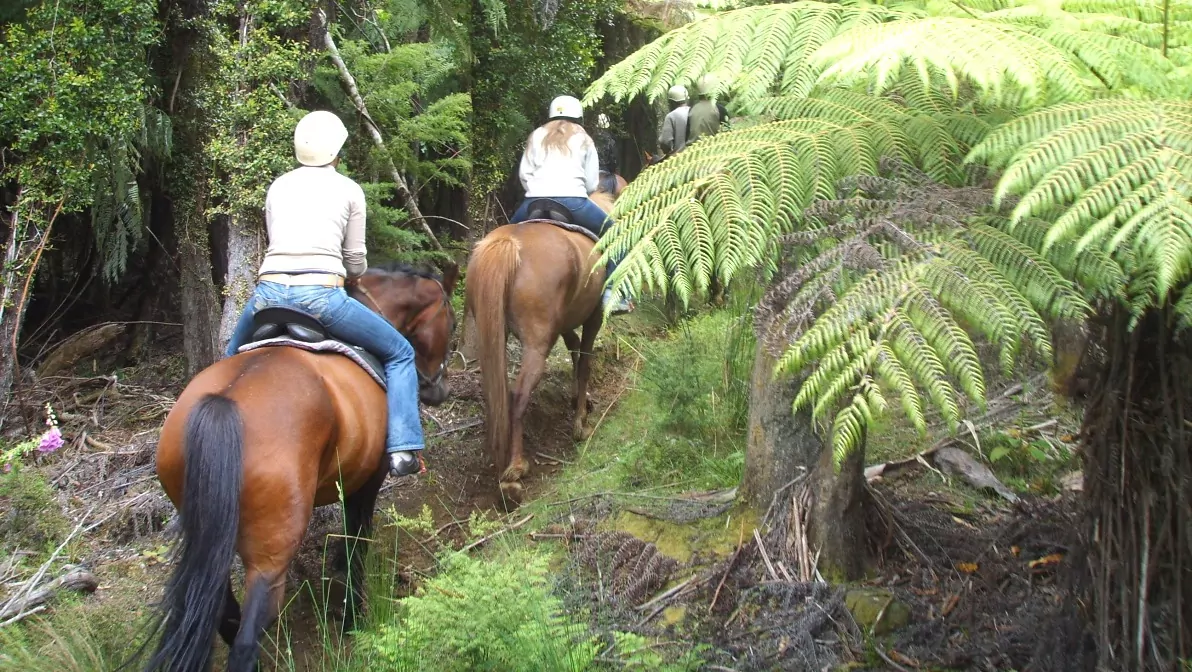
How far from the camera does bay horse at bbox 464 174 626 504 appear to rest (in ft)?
21.4

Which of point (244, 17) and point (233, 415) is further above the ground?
point (244, 17)

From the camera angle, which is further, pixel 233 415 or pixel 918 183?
pixel 233 415

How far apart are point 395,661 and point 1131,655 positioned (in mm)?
2623

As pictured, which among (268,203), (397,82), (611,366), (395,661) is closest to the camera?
(395,661)

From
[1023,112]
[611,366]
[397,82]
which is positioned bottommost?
[611,366]

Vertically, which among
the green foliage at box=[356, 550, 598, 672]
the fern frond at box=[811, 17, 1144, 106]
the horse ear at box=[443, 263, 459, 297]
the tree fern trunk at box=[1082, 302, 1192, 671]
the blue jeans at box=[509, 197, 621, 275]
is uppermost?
the fern frond at box=[811, 17, 1144, 106]

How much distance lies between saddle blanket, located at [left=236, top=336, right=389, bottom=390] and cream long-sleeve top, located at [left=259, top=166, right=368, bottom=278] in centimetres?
41

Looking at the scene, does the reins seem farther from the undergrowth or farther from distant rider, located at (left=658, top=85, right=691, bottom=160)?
distant rider, located at (left=658, top=85, right=691, bottom=160)

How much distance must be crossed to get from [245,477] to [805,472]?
8.21ft

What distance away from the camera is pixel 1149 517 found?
3.06m

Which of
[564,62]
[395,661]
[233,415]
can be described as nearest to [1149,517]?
[395,661]

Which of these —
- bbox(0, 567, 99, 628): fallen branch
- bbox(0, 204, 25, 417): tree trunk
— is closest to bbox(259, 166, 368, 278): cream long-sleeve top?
bbox(0, 567, 99, 628): fallen branch

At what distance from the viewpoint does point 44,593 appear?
4.74 m

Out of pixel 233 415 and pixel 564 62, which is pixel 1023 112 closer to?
pixel 233 415
